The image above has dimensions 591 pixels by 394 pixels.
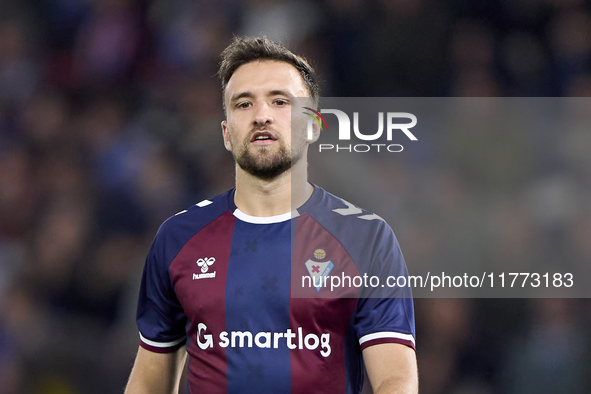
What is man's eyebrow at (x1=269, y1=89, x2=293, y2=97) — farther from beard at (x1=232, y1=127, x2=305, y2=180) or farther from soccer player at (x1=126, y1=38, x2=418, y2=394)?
beard at (x1=232, y1=127, x2=305, y2=180)

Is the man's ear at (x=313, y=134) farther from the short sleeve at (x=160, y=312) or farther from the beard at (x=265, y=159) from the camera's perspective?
the short sleeve at (x=160, y=312)

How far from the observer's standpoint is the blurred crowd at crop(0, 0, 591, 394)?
3121 mm

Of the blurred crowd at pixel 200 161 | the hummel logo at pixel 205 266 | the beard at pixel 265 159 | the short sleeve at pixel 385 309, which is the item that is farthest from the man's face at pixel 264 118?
the blurred crowd at pixel 200 161

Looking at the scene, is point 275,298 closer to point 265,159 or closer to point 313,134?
point 265,159

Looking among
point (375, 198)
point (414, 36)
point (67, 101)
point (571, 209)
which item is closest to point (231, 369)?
point (375, 198)

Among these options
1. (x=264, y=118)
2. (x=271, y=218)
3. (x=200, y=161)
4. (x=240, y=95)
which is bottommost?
(x=271, y=218)

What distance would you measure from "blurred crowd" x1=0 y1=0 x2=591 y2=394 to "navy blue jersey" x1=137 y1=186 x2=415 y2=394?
915 mm

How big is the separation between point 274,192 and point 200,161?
5.46 ft

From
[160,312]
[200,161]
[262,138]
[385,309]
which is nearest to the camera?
[385,309]

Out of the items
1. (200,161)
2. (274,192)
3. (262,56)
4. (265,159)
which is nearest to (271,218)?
(274,192)

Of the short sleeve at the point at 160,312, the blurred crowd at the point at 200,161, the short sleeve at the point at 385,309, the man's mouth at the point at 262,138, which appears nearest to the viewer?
the short sleeve at the point at 385,309

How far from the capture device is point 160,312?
2.24m

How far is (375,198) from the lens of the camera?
312 centimetres

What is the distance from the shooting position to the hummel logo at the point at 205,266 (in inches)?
83.6
